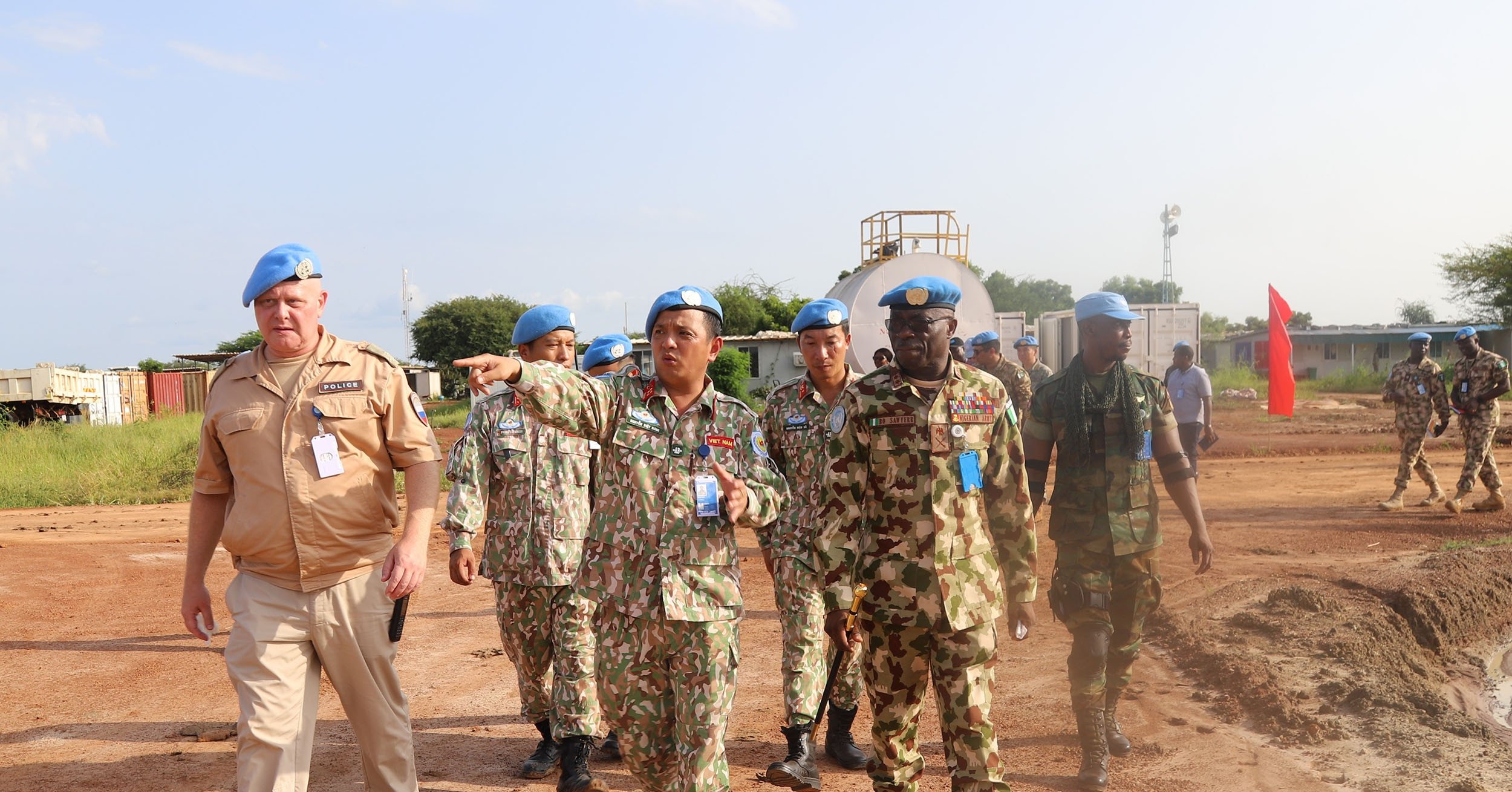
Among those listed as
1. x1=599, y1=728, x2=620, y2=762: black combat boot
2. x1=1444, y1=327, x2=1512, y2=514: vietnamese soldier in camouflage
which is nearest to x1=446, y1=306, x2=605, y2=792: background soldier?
x1=599, y1=728, x2=620, y2=762: black combat boot

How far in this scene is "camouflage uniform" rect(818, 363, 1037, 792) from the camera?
11.5ft

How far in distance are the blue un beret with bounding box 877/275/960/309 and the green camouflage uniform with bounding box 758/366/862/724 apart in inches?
39.9

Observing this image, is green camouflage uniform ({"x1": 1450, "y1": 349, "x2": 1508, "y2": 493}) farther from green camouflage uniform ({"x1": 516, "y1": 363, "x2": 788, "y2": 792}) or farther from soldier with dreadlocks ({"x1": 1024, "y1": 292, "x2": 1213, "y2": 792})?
green camouflage uniform ({"x1": 516, "y1": 363, "x2": 788, "y2": 792})

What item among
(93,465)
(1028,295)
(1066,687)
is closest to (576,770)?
(1066,687)

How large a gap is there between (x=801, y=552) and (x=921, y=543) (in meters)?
1.31

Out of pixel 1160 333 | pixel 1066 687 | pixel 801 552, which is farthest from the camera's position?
pixel 1160 333

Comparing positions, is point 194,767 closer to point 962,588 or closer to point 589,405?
point 589,405

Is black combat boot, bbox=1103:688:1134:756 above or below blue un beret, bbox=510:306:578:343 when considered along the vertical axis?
below

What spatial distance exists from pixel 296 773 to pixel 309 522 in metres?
0.84

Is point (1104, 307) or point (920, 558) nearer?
point (920, 558)

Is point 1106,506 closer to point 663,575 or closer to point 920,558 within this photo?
point 920,558

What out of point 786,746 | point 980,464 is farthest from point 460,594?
point 980,464

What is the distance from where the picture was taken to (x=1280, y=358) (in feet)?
50.0

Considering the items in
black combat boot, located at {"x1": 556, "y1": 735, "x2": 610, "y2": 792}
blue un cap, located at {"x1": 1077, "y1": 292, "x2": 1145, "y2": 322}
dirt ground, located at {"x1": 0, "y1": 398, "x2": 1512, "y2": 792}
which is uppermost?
blue un cap, located at {"x1": 1077, "y1": 292, "x2": 1145, "y2": 322}
